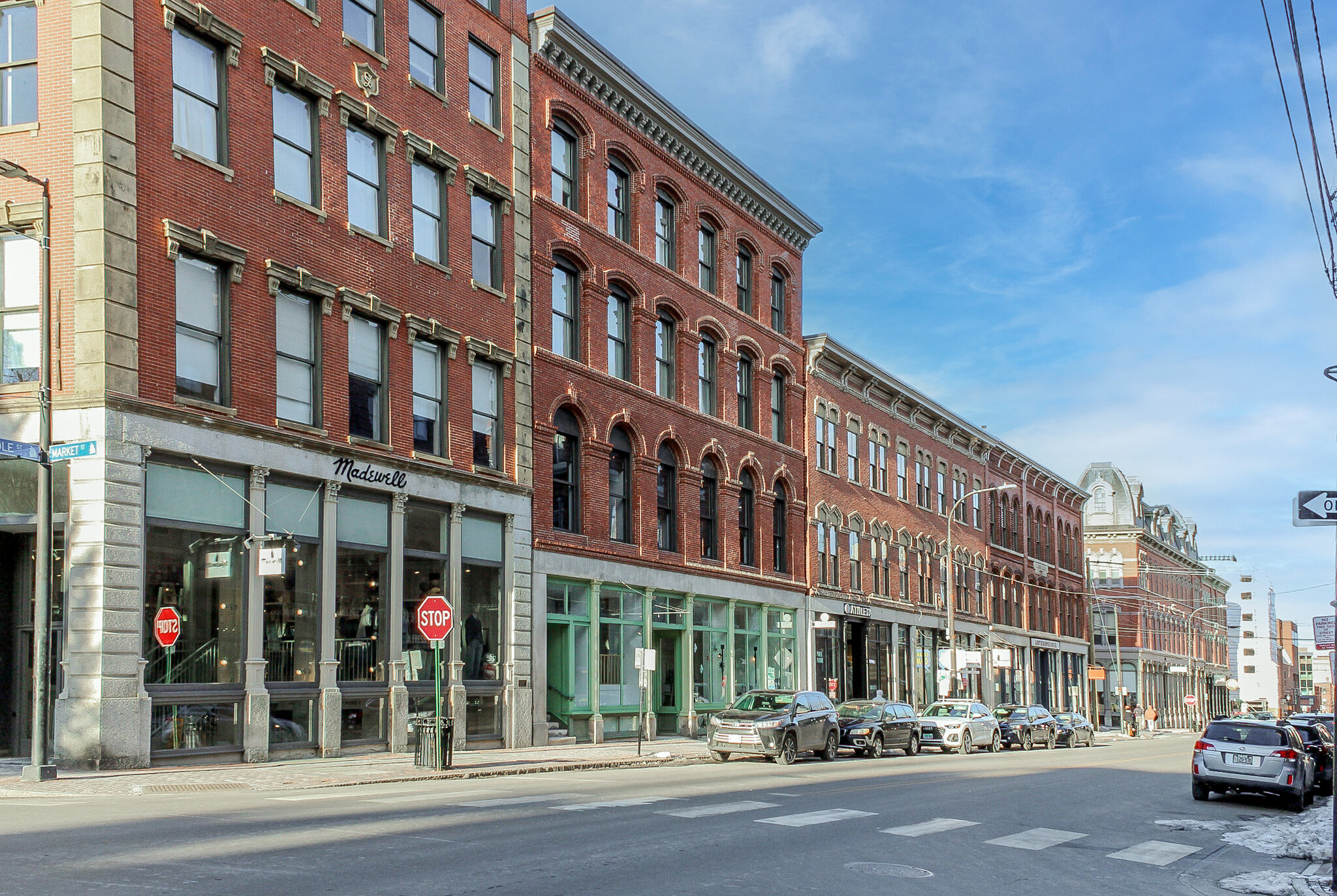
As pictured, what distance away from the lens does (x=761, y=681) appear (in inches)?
1710

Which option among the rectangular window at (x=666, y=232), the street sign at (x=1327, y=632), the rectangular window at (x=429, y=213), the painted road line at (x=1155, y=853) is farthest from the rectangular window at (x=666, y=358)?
the street sign at (x=1327, y=632)

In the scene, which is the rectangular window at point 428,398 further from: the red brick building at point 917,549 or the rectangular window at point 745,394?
the red brick building at point 917,549

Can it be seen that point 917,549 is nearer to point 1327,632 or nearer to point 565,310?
point 565,310

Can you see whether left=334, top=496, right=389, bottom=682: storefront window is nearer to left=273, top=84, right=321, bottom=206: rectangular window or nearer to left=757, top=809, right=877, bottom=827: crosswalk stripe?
left=273, top=84, right=321, bottom=206: rectangular window

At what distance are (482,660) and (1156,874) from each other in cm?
1896

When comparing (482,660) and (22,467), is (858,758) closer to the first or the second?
(482,660)

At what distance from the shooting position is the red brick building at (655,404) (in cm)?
3347

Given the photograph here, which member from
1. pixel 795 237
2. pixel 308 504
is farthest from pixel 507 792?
pixel 795 237

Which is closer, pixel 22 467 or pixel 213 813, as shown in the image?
pixel 213 813

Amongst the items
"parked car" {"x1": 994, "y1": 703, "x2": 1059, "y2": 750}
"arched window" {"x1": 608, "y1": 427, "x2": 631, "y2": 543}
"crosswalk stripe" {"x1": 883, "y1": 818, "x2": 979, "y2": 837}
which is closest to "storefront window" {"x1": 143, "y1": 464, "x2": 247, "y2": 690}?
"crosswalk stripe" {"x1": 883, "y1": 818, "x2": 979, "y2": 837}

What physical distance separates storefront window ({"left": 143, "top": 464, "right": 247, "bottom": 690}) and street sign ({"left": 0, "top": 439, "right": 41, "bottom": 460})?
2586mm

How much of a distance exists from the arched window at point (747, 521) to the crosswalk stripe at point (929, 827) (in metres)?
26.3

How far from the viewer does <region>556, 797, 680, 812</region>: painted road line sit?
53.4ft

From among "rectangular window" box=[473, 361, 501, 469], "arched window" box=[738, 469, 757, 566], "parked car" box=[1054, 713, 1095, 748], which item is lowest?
"parked car" box=[1054, 713, 1095, 748]
